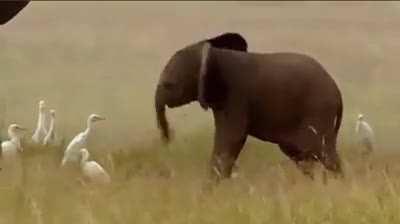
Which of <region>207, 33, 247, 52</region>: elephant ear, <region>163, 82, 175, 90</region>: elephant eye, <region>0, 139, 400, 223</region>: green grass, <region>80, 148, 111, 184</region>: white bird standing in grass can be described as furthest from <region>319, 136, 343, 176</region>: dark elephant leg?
<region>80, 148, 111, 184</region>: white bird standing in grass

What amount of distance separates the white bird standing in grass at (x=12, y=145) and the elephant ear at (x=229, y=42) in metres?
1.53

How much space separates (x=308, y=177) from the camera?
795 centimetres

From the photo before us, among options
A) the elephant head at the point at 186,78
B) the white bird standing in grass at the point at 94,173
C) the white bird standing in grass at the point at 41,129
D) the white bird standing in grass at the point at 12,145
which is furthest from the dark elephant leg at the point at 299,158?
the white bird standing in grass at the point at 41,129

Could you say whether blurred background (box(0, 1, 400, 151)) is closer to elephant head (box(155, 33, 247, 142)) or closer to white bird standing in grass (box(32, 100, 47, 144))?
white bird standing in grass (box(32, 100, 47, 144))

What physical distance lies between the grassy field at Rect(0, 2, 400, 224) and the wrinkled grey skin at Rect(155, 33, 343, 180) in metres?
0.23

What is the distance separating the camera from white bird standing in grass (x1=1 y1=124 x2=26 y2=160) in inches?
330

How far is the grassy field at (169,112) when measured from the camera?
19.2 ft

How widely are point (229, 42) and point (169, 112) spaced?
263 cm

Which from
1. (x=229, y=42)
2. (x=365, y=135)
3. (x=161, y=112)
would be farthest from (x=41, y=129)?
(x=365, y=135)

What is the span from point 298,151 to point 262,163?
552 millimetres

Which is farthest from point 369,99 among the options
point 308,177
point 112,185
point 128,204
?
point 128,204

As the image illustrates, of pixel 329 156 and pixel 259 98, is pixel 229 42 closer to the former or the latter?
pixel 259 98

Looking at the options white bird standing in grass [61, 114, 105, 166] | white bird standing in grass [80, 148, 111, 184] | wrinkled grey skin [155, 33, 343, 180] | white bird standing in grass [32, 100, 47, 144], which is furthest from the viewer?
white bird standing in grass [32, 100, 47, 144]

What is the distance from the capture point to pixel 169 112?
1141cm
